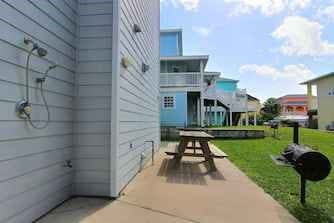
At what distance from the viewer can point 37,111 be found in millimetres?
2887

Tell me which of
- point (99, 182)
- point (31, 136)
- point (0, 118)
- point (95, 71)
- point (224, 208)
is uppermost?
point (95, 71)

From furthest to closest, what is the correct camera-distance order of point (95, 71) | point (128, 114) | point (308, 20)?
1. point (308, 20)
2. point (128, 114)
3. point (95, 71)

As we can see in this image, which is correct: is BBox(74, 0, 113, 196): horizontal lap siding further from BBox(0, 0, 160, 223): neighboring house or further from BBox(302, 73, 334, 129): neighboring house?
BBox(302, 73, 334, 129): neighboring house

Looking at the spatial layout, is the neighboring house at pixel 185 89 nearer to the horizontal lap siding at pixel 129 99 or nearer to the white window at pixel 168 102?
the white window at pixel 168 102

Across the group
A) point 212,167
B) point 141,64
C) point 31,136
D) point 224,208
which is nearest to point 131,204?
point 224,208

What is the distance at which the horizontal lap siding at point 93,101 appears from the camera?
12.1 feet

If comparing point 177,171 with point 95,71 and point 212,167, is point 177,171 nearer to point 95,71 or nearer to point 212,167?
point 212,167

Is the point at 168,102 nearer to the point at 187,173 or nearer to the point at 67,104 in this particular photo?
the point at 187,173

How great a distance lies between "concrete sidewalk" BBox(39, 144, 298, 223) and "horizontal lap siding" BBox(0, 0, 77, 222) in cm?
35

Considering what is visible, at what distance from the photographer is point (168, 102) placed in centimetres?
1670

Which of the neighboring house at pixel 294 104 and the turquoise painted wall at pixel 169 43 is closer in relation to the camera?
the turquoise painted wall at pixel 169 43

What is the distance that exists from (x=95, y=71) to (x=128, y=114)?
3.36 feet

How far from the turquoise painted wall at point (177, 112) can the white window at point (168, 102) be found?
0.60 ft

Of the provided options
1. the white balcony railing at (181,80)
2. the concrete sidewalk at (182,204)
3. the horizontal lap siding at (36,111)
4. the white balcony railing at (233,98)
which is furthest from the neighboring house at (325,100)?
the horizontal lap siding at (36,111)
